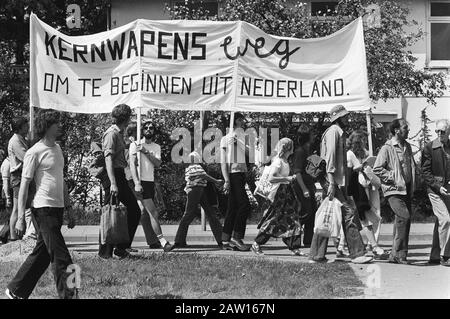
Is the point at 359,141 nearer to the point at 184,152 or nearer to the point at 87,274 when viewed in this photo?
the point at 87,274

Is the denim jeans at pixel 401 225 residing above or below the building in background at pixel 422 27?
below

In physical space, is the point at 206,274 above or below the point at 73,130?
below

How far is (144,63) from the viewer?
1116 centimetres

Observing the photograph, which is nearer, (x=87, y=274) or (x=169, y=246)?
(x=87, y=274)

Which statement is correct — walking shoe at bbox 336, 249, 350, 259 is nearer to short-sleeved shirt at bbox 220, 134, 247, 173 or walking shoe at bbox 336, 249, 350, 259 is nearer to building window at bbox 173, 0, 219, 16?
short-sleeved shirt at bbox 220, 134, 247, 173

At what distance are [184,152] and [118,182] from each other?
7.59 meters

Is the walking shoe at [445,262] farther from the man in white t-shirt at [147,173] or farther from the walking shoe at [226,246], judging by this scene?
the man in white t-shirt at [147,173]

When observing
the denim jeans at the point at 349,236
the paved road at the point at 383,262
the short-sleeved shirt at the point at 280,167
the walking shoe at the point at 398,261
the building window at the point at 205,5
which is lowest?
the paved road at the point at 383,262

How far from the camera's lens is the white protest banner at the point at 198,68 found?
11.1 m

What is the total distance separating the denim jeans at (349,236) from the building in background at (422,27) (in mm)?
9579

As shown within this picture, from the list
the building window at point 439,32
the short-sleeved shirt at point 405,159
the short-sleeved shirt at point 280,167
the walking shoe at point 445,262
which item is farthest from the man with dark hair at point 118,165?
the building window at point 439,32
